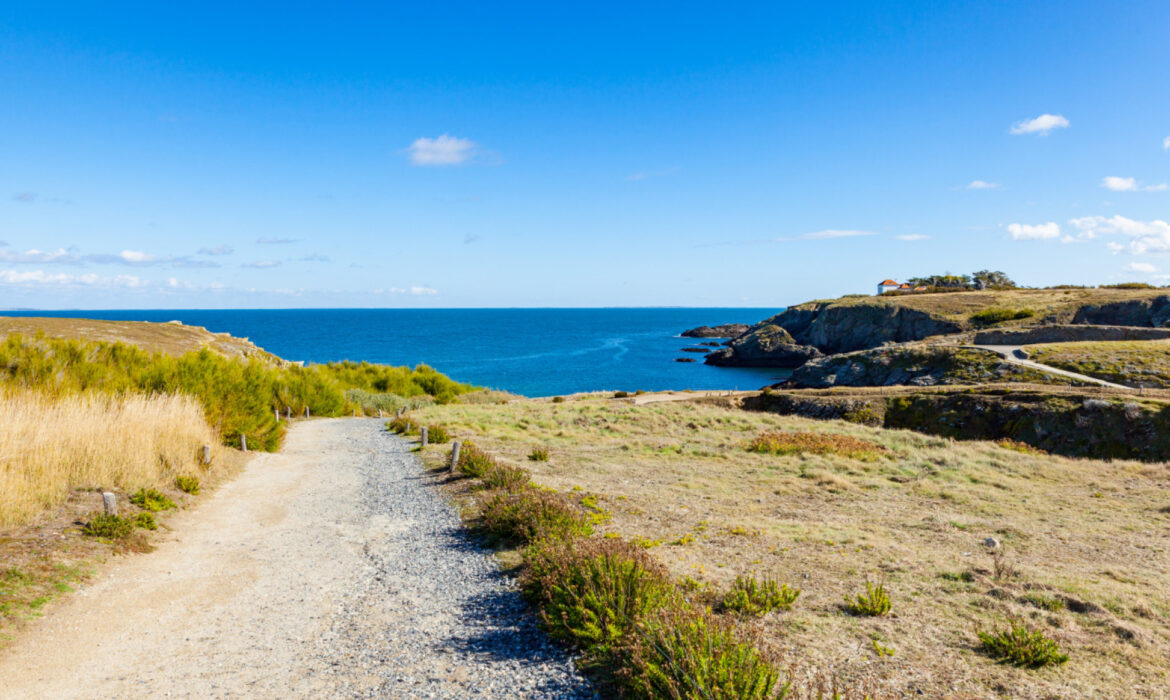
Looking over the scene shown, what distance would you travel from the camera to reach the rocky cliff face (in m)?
52.6

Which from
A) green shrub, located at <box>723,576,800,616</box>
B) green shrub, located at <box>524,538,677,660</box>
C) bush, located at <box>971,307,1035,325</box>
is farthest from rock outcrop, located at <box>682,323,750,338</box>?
green shrub, located at <box>524,538,677,660</box>

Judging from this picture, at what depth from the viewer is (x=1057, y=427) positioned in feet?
77.2

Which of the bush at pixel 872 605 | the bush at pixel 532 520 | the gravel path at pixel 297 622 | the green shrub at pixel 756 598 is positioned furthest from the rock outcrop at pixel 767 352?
the green shrub at pixel 756 598

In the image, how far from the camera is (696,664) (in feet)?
14.0

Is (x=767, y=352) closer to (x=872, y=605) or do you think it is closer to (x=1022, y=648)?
(x=872, y=605)

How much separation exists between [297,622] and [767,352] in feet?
284

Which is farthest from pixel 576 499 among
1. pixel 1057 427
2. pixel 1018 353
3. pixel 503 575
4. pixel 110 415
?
pixel 1018 353

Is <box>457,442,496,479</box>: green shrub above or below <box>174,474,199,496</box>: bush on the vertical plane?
below

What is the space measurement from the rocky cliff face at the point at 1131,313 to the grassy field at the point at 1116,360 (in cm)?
2174

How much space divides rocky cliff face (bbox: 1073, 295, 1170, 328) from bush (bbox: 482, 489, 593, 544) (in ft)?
222

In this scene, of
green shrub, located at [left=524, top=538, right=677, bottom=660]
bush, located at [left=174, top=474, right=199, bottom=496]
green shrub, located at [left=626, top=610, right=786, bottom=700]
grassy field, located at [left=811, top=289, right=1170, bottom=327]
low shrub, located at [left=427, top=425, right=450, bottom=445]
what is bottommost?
low shrub, located at [left=427, top=425, right=450, bottom=445]

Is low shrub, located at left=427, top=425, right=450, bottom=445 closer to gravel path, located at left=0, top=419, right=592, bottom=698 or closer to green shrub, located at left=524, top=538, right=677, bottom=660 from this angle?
gravel path, located at left=0, top=419, right=592, bottom=698

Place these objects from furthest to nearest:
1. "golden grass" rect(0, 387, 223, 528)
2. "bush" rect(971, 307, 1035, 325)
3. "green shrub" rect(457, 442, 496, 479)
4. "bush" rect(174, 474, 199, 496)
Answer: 1. "bush" rect(971, 307, 1035, 325)
2. "green shrub" rect(457, 442, 496, 479)
3. "bush" rect(174, 474, 199, 496)
4. "golden grass" rect(0, 387, 223, 528)

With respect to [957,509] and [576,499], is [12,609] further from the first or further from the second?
[957,509]
